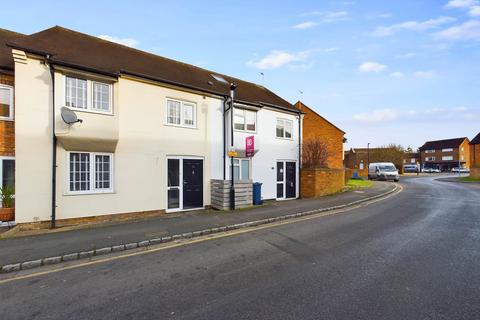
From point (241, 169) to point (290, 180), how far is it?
12.2ft

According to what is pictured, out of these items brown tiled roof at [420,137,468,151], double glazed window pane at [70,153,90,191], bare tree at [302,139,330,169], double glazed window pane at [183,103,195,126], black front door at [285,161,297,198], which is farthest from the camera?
brown tiled roof at [420,137,468,151]

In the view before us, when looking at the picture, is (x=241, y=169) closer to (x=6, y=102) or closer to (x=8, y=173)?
(x=8, y=173)

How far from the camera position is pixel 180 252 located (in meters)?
6.11

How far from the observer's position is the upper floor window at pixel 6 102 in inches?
356

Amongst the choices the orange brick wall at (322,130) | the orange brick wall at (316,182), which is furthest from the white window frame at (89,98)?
the orange brick wall at (322,130)

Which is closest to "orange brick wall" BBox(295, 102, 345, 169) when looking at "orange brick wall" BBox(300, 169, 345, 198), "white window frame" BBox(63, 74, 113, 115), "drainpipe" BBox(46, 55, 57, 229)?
"orange brick wall" BBox(300, 169, 345, 198)

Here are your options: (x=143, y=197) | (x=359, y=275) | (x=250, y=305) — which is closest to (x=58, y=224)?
(x=143, y=197)

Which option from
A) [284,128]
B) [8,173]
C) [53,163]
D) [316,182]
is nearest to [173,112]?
[53,163]

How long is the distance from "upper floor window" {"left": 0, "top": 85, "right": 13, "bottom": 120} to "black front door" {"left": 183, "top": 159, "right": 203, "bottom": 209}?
6242 mm

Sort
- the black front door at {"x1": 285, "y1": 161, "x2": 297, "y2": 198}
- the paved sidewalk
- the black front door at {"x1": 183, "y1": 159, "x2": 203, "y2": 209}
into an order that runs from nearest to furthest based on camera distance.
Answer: the paved sidewalk < the black front door at {"x1": 183, "y1": 159, "x2": 203, "y2": 209} < the black front door at {"x1": 285, "y1": 161, "x2": 297, "y2": 198}

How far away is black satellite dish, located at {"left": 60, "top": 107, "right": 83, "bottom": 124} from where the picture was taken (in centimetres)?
839

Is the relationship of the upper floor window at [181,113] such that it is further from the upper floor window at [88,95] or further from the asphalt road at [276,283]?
the asphalt road at [276,283]

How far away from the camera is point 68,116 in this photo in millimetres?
8438

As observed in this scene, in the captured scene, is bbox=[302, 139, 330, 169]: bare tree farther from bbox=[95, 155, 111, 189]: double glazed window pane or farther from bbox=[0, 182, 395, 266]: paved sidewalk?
bbox=[95, 155, 111, 189]: double glazed window pane
